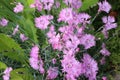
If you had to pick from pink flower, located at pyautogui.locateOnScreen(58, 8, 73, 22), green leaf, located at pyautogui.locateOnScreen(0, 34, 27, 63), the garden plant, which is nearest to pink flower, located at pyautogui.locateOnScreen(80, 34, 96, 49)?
the garden plant

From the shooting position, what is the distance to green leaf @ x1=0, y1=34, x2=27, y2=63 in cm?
202

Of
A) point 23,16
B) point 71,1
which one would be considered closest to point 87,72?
point 71,1

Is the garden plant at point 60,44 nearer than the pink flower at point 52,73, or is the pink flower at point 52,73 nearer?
the garden plant at point 60,44

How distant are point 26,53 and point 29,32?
6.2 inches

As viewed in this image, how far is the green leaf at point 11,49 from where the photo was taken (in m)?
2.02

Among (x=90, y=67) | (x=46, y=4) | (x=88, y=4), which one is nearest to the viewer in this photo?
(x=90, y=67)

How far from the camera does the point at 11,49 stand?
2088 mm

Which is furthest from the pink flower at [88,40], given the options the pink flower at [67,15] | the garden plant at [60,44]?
the pink flower at [67,15]

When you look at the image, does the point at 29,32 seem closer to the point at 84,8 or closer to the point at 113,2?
the point at 84,8

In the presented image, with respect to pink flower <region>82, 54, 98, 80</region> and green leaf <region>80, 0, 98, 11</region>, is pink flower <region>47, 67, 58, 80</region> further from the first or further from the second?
green leaf <region>80, 0, 98, 11</region>

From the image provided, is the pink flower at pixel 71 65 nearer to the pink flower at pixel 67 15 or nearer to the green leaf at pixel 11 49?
the pink flower at pixel 67 15

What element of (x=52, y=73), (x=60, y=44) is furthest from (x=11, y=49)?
(x=60, y=44)

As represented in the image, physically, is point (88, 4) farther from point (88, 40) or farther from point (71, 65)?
point (71, 65)

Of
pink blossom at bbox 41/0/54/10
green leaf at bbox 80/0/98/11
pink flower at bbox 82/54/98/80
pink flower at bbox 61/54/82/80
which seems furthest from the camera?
green leaf at bbox 80/0/98/11
